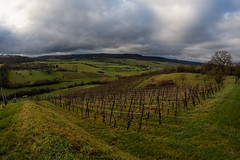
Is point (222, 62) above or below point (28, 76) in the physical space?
above

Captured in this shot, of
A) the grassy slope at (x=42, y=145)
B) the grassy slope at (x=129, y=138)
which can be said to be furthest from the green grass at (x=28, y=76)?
the grassy slope at (x=42, y=145)

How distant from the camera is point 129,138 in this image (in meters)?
14.9

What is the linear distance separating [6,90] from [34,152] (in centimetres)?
11172

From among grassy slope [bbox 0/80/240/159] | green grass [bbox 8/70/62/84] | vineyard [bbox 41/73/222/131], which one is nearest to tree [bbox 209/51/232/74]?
vineyard [bbox 41/73/222/131]

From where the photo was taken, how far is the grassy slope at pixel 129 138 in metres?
9.43

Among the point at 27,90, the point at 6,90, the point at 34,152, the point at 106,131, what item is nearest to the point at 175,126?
the point at 106,131

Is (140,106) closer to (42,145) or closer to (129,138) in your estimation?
(129,138)

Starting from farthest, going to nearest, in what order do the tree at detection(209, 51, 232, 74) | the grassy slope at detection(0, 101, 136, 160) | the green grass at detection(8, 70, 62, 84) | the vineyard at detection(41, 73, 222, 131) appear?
the green grass at detection(8, 70, 62, 84)
the tree at detection(209, 51, 232, 74)
the vineyard at detection(41, 73, 222, 131)
the grassy slope at detection(0, 101, 136, 160)

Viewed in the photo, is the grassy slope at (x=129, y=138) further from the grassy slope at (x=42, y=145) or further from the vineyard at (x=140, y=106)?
the vineyard at (x=140, y=106)

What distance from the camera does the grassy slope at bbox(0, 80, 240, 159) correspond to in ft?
30.9

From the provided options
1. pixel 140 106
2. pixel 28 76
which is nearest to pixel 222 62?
pixel 140 106

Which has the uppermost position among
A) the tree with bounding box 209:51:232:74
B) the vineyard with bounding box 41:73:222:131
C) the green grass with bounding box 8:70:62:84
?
the tree with bounding box 209:51:232:74

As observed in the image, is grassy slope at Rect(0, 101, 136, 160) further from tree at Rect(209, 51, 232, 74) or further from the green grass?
the green grass

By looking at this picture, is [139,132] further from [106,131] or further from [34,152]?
[34,152]
